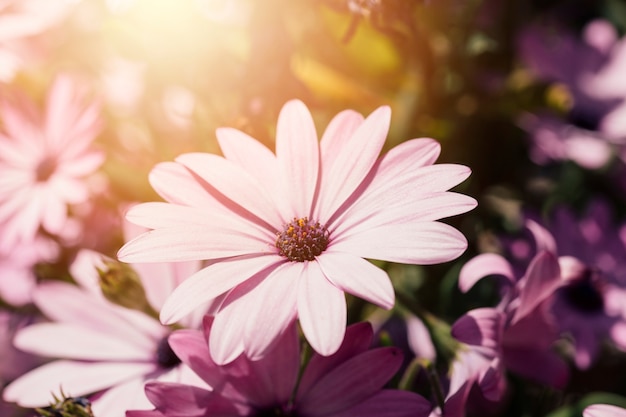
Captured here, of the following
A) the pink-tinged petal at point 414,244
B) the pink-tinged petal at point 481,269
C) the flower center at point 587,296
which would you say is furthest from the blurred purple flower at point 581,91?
the pink-tinged petal at point 414,244

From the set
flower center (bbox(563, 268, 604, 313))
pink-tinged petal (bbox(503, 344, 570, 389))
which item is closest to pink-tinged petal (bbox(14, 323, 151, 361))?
pink-tinged petal (bbox(503, 344, 570, 389))

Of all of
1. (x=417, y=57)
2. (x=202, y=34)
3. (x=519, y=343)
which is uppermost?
(x=202, y=34)

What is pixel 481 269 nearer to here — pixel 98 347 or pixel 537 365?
pixel 537 365

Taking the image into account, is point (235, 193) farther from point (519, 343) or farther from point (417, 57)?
point (417, 57)

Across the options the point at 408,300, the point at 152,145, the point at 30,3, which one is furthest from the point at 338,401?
the point at 30,3

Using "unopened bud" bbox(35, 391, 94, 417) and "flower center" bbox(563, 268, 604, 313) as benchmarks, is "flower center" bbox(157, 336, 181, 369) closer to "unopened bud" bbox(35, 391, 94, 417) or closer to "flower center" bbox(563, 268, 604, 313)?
"unopened bud" bbox(35, 391, 94, 417)

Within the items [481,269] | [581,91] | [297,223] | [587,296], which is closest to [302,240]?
[297,223]
